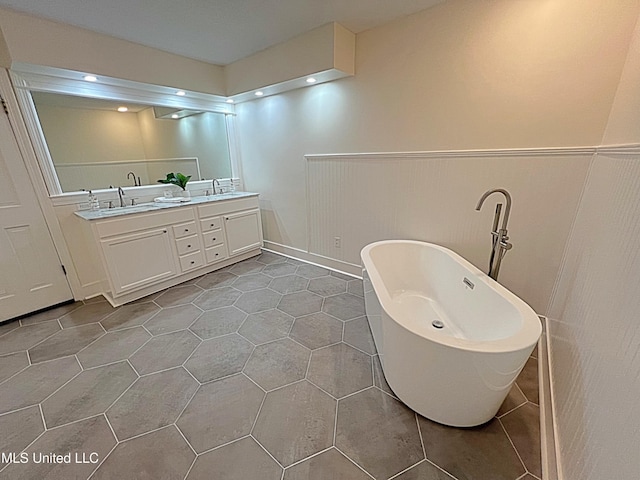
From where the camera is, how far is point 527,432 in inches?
53.7

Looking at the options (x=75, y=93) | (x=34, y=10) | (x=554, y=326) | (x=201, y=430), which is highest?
(x=34, y=10)

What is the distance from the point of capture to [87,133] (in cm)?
290

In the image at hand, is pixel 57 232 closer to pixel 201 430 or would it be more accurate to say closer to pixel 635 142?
pixel 201 430

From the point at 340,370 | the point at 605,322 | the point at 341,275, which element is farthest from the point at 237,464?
the point at 341,275

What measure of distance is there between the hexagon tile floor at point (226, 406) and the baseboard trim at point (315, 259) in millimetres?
734

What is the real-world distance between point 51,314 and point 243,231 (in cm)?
200

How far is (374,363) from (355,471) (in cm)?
69

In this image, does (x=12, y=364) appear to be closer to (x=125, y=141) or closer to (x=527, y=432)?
(x=125, y=141)

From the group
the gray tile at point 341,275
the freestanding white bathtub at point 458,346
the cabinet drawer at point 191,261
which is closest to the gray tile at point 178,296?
the cabinet drawer at point 191,261

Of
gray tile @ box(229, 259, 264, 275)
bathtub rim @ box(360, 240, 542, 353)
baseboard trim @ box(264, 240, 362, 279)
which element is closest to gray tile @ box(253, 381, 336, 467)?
bathtub rim @ box(360, 240, 542, 353)

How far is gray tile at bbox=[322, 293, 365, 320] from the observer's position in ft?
7.84

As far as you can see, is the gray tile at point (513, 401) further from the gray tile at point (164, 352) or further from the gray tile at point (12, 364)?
the gray tile at point (12, 364)

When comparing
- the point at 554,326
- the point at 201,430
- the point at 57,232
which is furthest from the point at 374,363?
the point at 57,232

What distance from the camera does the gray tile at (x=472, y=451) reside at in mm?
1190
